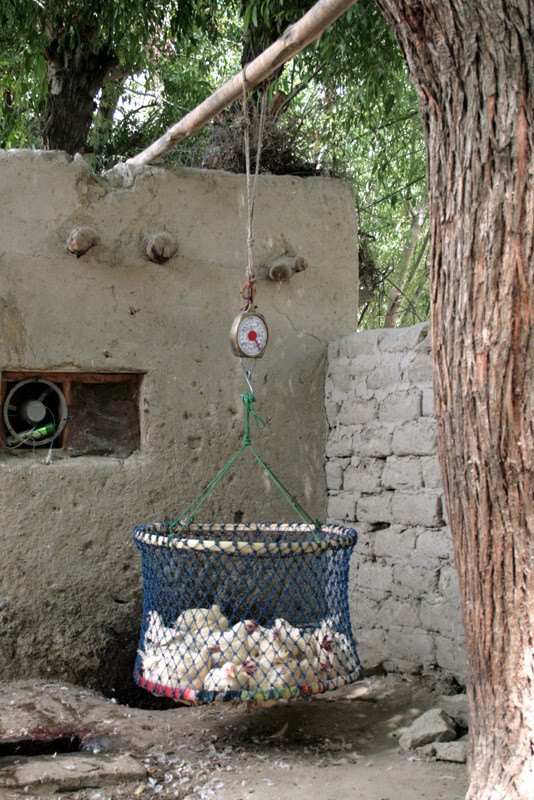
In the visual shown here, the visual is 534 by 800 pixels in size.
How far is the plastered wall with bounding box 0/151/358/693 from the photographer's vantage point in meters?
4.41

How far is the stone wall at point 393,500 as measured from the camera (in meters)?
4.26

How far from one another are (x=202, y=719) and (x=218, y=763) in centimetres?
57

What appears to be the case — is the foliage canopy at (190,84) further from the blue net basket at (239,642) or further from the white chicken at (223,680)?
the white chicken at (223,680)

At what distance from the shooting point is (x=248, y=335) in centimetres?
409

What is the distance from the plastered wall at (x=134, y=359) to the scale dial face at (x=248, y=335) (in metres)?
0.76

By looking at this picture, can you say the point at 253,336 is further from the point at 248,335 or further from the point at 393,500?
the point at 393,500

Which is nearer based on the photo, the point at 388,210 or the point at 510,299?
the point at 510,299

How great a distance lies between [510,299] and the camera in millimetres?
2471

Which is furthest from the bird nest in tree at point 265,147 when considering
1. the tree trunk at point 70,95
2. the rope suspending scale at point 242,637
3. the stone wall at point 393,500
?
the tree trunk at point 70,95

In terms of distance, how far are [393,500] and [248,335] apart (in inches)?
46.2

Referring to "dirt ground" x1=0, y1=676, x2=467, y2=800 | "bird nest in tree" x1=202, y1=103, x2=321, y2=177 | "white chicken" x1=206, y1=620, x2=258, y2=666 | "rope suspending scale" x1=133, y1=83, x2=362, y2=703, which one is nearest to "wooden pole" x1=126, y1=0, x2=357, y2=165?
"rope suspending scale" x1=133, y1=83, x2=362, y2=703

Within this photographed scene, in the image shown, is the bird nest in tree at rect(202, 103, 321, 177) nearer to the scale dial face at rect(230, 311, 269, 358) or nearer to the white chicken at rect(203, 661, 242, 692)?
the scale dial face at rect(230, 311, 269, 358)

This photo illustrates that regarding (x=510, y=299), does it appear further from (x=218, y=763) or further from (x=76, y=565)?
(x=76, y=565)

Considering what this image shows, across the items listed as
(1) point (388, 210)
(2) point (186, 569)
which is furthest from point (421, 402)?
(1) point (388, 210)
